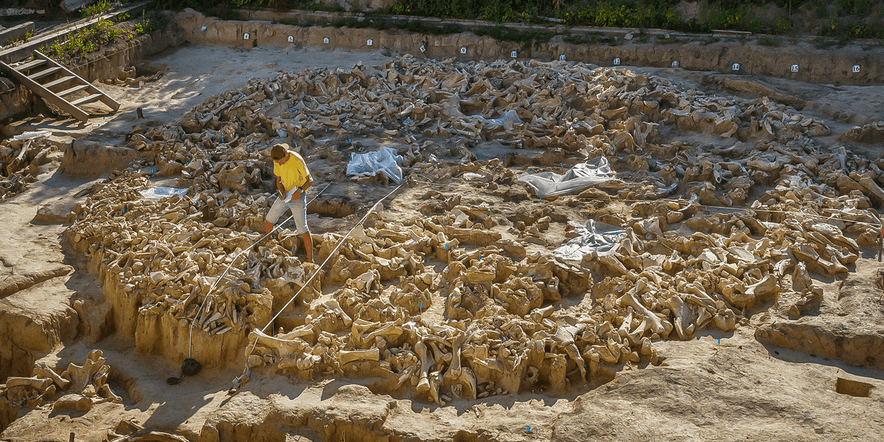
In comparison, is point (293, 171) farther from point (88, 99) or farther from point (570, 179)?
point (88, 99)

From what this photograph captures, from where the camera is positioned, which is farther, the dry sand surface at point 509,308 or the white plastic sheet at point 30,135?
the white plastic sheet at point 30,135

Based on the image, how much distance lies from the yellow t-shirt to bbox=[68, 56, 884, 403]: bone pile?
683 mm

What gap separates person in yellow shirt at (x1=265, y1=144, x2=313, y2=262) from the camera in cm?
670

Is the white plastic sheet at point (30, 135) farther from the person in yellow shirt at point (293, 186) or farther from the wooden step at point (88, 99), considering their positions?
the person in yellow shirt at point (293, 186)

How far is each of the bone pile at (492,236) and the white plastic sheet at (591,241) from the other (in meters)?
0.12

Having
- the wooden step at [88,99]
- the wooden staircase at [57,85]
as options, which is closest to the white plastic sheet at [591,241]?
the wooden staircase at [57,85]

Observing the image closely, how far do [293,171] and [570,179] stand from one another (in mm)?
3688

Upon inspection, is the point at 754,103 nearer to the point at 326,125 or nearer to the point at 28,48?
the point at 326,125

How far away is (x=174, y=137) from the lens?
1013 centimetres

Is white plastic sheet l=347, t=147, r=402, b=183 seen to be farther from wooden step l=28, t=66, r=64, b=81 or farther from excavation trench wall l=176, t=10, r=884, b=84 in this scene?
wooden step l=28, t=66, r=64, b=81

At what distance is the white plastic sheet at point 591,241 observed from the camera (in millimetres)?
6855

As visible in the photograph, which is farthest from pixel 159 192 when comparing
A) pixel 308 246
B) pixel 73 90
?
pixel 73 90

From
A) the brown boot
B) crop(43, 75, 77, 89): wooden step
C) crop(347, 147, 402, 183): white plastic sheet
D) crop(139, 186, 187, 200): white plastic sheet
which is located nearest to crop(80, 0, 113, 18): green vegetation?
crop(43, 75, 77, 89): wooden step

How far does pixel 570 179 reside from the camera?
28.2 feet
